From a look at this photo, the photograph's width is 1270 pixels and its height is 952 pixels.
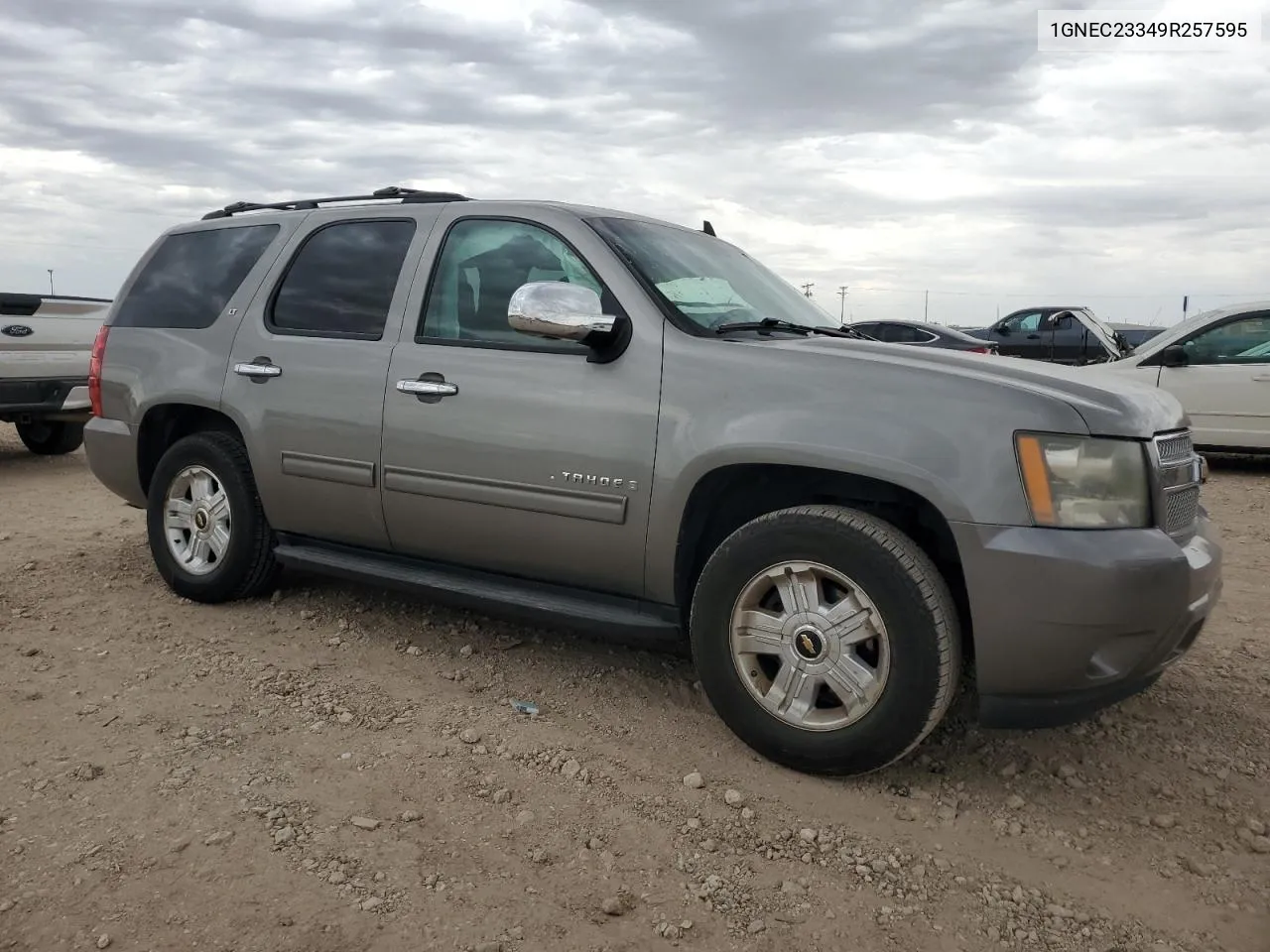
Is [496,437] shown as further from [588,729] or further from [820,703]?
[820,703]

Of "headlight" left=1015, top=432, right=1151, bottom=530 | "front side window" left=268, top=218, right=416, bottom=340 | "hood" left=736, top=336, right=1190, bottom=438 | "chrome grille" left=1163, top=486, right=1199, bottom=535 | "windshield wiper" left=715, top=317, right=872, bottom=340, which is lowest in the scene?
"chrome grille" left=1163, top=486, right=1199, bottom=535

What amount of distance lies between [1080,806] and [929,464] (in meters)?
1.11

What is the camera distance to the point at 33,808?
2805 mm

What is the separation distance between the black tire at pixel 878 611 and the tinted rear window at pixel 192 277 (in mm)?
2768

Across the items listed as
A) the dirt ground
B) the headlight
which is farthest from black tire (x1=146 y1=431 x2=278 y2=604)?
the headlight

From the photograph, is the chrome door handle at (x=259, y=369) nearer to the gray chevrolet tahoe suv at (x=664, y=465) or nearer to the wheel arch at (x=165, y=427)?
the gray chevrolet tahoe suv at (x=664, y=465)

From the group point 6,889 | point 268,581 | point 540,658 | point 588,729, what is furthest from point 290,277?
point 6,889

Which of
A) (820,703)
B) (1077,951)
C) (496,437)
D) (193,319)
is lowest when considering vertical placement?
(1077,951)

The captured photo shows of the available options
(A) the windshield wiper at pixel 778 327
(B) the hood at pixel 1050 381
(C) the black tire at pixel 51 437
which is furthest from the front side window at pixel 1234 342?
(C) the black tire at pixel 51 437

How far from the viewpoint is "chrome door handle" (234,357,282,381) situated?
4.27 metres

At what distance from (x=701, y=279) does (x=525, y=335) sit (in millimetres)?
702

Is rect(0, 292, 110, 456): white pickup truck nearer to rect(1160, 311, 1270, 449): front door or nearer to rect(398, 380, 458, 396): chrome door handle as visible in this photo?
rect(398, 380, 458, 396): chrome door handle

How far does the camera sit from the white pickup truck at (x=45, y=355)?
8.05 m

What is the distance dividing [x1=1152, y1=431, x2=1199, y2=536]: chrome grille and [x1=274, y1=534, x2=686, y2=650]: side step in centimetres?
149
